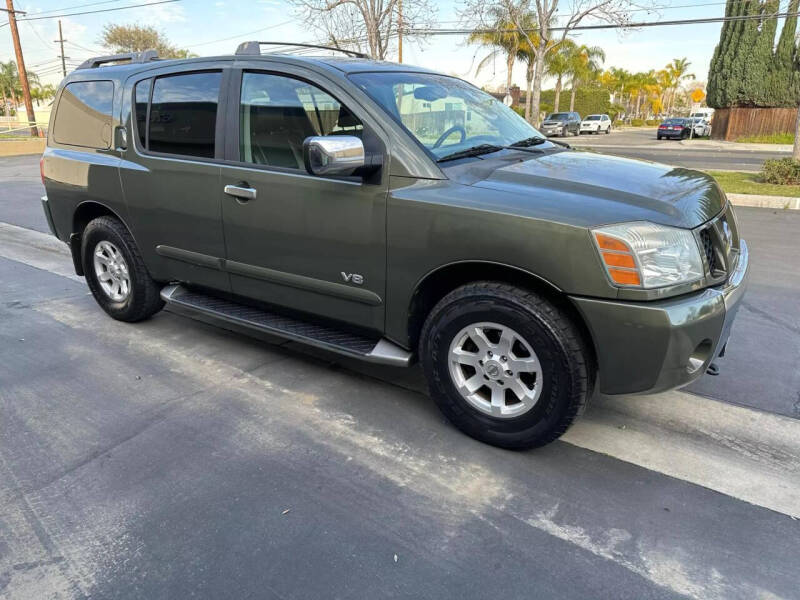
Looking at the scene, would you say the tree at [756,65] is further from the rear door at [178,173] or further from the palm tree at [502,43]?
the rear door at [178,173]

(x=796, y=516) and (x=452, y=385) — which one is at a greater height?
(x=452, y=385)

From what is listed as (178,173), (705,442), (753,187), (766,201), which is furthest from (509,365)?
(753,187)

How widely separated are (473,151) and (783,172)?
10638 mm

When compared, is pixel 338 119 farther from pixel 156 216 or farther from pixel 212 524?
pixel 212 524

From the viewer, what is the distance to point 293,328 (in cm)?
359

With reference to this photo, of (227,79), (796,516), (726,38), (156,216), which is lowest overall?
(796,516)

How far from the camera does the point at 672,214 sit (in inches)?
102

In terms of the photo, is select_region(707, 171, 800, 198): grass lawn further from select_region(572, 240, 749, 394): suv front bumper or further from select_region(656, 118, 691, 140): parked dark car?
select_region(656, 118, 691, 140): parked dark car

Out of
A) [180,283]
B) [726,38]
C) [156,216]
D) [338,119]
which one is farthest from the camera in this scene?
[726,38]

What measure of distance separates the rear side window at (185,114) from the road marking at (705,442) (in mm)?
2774

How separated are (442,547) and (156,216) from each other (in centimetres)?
293

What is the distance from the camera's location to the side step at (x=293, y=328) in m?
3.21

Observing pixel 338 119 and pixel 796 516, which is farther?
pixel 338 119

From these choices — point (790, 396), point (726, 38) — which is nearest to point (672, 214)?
point (790, 396)
